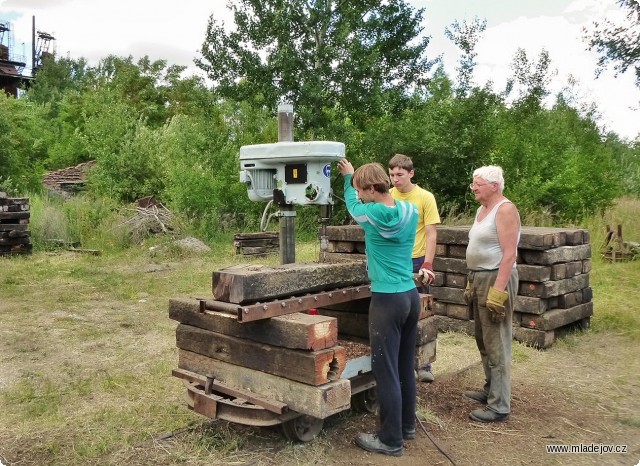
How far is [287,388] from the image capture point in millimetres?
3186

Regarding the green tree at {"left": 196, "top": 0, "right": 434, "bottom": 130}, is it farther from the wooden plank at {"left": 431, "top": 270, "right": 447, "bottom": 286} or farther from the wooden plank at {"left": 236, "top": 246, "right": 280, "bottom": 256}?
the wooden plank at {"left": 431, "top": 270, "right": 447, "bottom": 286}

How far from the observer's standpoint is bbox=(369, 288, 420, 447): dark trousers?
324cm

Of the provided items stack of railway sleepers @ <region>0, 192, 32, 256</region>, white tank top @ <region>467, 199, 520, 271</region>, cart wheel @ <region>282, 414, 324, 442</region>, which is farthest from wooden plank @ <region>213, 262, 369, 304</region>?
stack of railway sleepers @ <region>0, 192, 32, 256</region>

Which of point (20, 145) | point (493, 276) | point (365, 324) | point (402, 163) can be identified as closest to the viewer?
point (493, 276)

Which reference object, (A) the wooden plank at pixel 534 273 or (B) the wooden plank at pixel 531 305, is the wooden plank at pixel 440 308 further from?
(A) the wooden plank at pixel 534 273

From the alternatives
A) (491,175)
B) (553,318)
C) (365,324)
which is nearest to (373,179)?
(491,175)

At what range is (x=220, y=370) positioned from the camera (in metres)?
3.53

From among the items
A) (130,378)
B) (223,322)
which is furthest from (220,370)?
(130,378)

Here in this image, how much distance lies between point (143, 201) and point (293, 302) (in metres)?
15.3

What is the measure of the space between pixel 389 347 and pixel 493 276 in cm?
112

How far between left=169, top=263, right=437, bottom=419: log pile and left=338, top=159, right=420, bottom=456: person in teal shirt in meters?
0.24

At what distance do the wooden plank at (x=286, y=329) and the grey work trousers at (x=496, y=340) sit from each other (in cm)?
132

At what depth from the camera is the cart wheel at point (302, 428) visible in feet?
11.2

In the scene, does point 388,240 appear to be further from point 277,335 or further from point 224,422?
point 224,422
